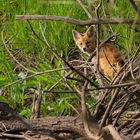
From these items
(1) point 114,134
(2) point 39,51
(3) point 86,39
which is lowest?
(3) point 86,39

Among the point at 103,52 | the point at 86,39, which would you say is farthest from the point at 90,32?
the point at 103,52

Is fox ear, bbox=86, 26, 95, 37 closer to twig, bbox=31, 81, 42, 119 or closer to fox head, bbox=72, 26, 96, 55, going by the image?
fox head, bbox=72, 26, 96, 55

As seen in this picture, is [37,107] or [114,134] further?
[37,107]

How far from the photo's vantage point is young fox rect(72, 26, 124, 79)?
5.76 metres

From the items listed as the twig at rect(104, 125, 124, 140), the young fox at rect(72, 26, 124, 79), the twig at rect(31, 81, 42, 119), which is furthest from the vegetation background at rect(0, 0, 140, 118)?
the twig at rect(104, 125, 124, 140)

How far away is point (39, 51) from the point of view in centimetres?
596

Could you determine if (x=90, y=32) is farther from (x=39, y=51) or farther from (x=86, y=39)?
(x=39, y=51)

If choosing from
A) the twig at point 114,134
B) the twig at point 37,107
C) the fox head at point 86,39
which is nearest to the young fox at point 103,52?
the fox head at point 86,39

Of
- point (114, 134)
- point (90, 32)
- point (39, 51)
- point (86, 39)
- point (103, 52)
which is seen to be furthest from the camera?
point (86, 39)

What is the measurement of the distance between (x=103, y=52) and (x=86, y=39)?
1062 mm

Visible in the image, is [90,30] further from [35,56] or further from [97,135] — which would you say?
[97,135]

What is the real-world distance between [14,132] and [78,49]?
2845 millimetres

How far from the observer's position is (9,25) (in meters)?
6.38

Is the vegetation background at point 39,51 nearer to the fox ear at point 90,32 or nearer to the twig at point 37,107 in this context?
the fox ear at point 90,32
